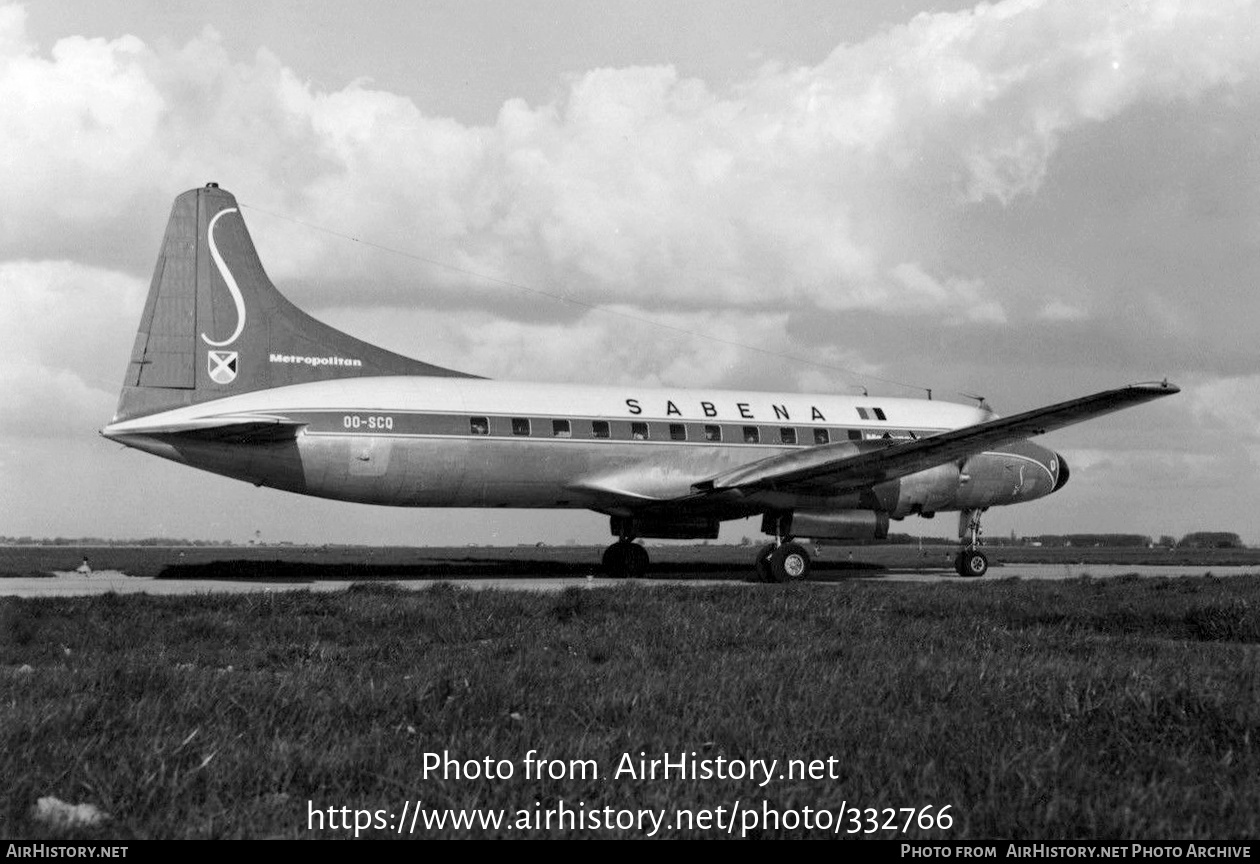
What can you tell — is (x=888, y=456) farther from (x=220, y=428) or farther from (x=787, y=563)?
(x=220, y=428)

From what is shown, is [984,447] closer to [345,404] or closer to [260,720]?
[345,404]

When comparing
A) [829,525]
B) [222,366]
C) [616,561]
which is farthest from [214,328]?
[829,525]

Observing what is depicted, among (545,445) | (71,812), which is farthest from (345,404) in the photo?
(71,812)

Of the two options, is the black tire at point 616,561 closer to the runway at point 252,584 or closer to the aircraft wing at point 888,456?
the runway at point 252,584

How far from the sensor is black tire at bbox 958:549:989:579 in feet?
86.6

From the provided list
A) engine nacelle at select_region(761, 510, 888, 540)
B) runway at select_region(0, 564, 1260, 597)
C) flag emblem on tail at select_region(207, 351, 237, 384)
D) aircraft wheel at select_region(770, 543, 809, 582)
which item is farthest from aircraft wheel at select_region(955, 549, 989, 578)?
flag emblem on tail at select_region(207, 351, 237, 384)

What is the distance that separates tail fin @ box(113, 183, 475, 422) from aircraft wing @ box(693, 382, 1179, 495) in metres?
8.91

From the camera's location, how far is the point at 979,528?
1086 inches

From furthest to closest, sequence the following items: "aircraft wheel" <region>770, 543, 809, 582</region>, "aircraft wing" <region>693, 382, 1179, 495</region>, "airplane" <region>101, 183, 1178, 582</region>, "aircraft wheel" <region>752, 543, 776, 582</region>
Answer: "aircraft wheel" <region>752, 543, 776, 582</region> < "aircraft wheel" <region>770, 543, 809, 582</region> < "aircraft wing" <region>693, 382, 1179, 495</region> < "airplane" <region>101, 183, 1178, 582</region>

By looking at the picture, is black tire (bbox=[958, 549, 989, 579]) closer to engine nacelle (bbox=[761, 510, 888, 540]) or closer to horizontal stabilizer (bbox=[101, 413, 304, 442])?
engine nacelle (bbox=[761, 510, 888, 540])

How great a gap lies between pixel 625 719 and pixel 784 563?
1709 cm

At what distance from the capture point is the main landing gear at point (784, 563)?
22.8 m

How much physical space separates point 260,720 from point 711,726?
245cm

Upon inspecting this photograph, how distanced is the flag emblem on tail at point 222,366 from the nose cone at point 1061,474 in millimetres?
20777
